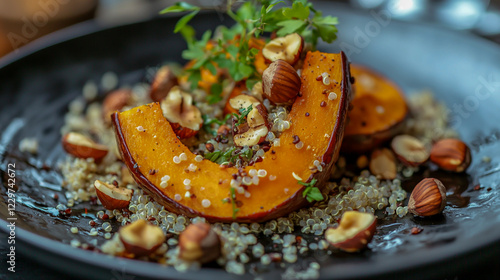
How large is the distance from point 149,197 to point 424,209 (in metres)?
0.86

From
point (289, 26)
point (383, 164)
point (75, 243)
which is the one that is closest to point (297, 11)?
point (289, 26)

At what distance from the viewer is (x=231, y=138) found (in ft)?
4.90

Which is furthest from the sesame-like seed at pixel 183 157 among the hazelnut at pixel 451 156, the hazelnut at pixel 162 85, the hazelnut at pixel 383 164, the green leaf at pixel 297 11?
the hazelnut at pixel 451 156

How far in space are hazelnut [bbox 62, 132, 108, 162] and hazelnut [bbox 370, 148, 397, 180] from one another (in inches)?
39.6

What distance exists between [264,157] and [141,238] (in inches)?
17.0

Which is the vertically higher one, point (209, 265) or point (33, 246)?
point (33, 246)

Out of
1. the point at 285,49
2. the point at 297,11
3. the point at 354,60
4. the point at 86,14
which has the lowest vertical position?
the point at 285,49

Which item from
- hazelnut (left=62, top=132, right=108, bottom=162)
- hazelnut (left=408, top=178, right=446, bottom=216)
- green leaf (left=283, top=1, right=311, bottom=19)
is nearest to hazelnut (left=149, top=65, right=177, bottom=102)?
hazelnut (left=62, top=132, right=108, bottom=162)

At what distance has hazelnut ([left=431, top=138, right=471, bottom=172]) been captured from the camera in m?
1.59

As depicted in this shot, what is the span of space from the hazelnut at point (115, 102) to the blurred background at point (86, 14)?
0.70 meters

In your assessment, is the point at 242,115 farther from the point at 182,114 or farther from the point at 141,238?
the point at 141,238

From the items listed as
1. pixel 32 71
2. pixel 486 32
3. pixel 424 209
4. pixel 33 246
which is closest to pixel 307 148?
pixel 424 209

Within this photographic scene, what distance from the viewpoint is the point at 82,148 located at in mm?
1683

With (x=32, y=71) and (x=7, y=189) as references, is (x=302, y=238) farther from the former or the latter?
(x=32, y=71)
